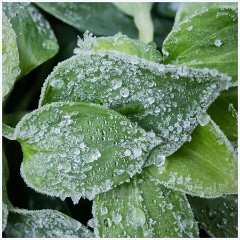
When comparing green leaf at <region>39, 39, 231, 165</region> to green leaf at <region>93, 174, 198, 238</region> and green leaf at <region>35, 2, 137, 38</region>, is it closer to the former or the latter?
green leaf at <region>93, 174, 198, 238</region>

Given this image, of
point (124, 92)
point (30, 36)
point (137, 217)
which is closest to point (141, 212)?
point (137, 217)

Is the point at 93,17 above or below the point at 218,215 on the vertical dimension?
above

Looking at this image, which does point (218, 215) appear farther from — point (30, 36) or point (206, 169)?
point (30, 36)

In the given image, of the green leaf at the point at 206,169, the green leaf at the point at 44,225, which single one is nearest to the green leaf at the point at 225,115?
the green leaf at the point at 206,169

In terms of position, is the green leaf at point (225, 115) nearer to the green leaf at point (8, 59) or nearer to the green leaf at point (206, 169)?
the green leaf at point (206, 169)

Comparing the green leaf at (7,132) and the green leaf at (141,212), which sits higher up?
the green leaf at (7,132)

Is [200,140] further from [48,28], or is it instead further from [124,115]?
[48,28]

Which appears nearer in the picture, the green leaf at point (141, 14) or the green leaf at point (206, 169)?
the green leaf at point (206, 169)
